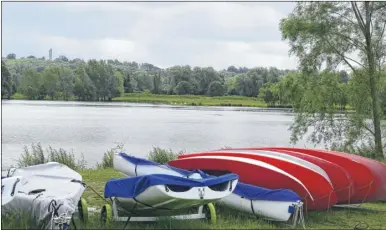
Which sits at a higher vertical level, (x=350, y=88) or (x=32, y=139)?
(x=350, y=88)

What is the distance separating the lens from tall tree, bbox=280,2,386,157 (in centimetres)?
1714

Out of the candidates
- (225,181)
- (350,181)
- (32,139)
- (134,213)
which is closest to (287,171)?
(350,181)

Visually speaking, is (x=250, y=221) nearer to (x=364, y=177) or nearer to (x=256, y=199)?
(x=256, y=199)

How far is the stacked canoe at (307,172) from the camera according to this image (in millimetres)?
7195

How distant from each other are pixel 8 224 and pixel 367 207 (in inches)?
217

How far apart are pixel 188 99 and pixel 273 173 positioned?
7737 cm

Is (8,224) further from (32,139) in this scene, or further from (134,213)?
(32,139)

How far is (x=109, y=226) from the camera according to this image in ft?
19.1

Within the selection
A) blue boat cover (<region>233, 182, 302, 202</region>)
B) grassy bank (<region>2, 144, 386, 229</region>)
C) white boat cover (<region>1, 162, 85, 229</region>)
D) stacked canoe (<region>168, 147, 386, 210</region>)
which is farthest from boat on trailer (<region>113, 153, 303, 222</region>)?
white boat cover (<region>1, 162, 85, 229</region>)

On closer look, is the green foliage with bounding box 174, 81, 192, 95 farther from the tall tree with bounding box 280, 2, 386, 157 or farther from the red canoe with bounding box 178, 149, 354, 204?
the red canoe with bounding box 178, 149, 354, 204

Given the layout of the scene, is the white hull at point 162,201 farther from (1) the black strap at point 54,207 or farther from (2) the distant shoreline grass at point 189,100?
(2) the distant shoreline grass at point 189,100

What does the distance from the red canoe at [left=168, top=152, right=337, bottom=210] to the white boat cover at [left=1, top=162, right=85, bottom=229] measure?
2.30 meters

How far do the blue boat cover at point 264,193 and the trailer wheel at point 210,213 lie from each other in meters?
0.70

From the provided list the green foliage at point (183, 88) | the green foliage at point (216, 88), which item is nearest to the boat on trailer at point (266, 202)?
the green foliage at point (216, 88)
